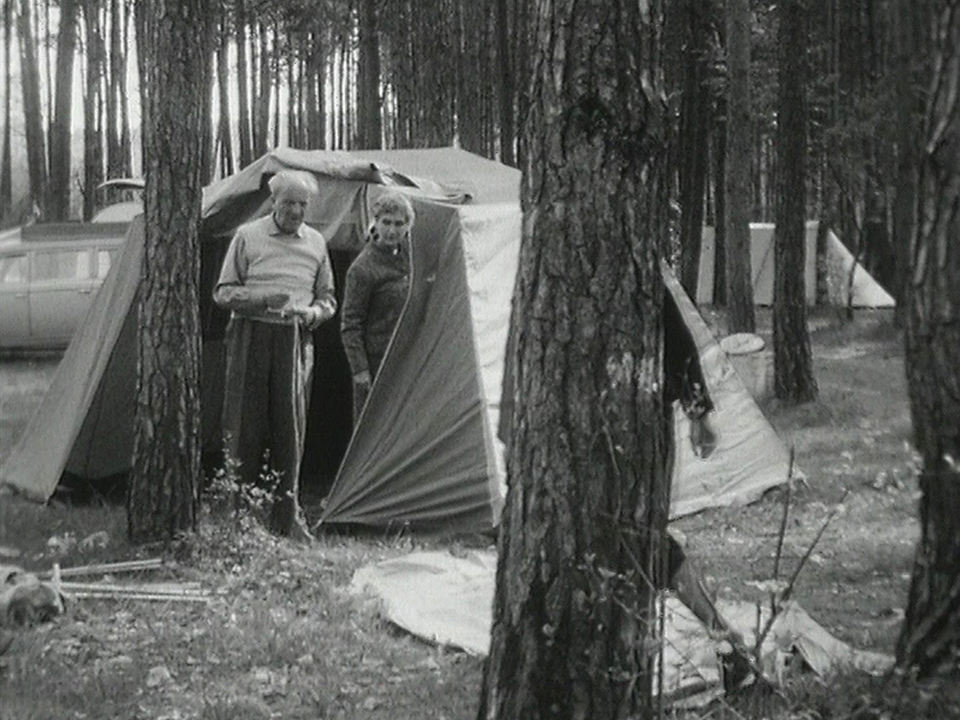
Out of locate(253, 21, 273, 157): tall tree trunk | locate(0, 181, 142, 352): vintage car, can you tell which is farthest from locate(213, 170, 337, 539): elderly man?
locate(253, 21, 273, 157): tall tree trunk

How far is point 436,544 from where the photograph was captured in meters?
8.02

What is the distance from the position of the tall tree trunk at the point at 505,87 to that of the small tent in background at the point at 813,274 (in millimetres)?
3972

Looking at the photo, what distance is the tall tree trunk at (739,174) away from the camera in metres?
14.8

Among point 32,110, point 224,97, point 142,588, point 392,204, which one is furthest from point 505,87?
point 142,588

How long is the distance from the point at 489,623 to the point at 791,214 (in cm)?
783

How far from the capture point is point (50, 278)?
1841 cm

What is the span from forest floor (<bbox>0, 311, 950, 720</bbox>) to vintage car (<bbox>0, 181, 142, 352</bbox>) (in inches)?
385

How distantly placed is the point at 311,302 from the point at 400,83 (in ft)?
72.7

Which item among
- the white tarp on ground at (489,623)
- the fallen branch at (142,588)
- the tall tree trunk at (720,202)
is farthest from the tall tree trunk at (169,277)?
the tall tree trunk at (720,202)

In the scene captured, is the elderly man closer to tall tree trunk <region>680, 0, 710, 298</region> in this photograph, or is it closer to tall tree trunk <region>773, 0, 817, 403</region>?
tall tree trunk <region>773, 0, 817, 403</region>

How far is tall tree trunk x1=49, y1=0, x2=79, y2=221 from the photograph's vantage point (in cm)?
2912

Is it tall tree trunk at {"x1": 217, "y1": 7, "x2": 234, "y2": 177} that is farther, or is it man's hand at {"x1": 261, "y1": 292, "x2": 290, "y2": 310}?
tall tree trunk at {"x1": 217, "y1": 7, "x2": 234, "y2": 177}

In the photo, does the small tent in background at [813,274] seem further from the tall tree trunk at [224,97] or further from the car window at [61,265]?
the tall tree trunk at [224,97]

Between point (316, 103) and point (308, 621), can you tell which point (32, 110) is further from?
point (308, 621)
